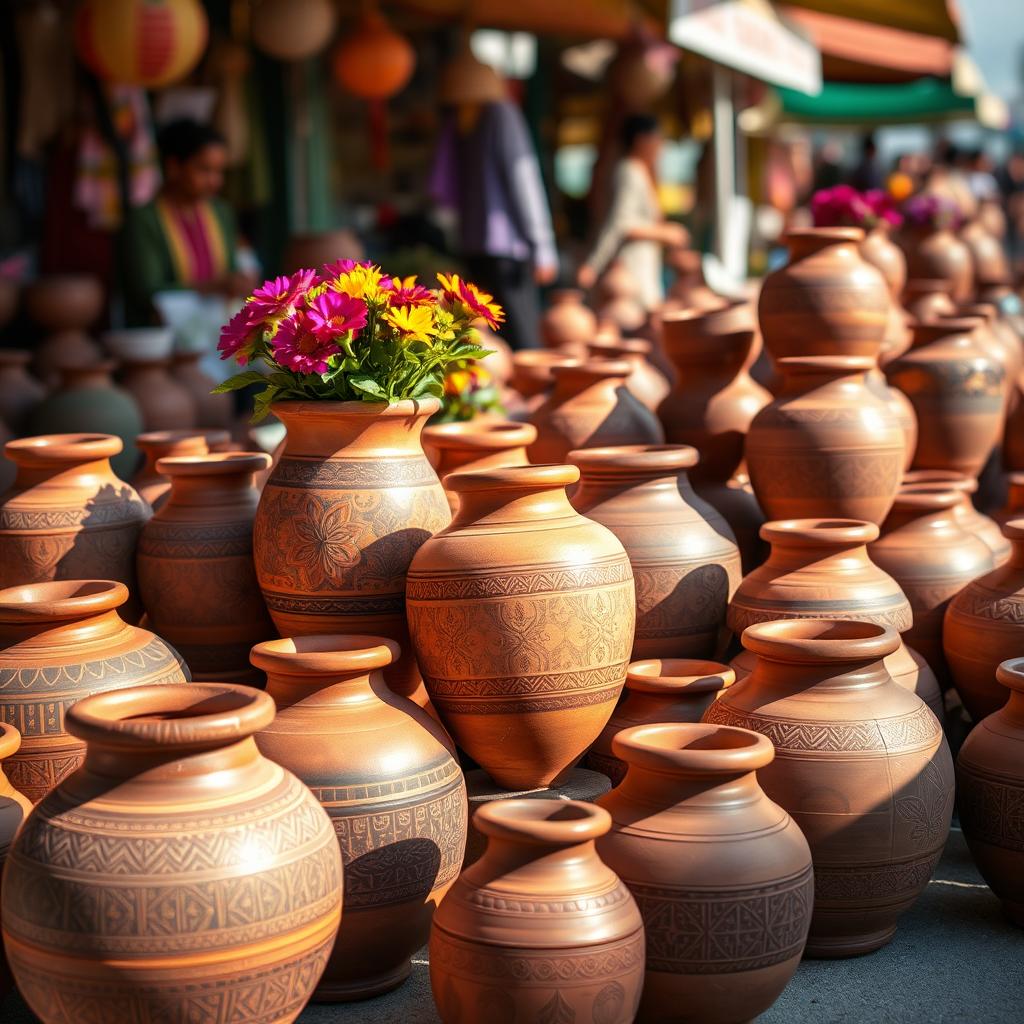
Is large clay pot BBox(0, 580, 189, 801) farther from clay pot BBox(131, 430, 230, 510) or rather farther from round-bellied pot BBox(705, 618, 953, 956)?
round-bellied pot BBox(705, 618, 953, 956)

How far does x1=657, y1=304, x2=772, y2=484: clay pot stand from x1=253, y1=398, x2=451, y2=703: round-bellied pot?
1258 mm

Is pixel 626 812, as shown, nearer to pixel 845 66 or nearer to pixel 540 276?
pixel 540 276

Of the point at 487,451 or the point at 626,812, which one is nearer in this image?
the point at 626,812

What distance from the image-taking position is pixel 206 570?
3189mm

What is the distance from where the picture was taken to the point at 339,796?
2553 mm

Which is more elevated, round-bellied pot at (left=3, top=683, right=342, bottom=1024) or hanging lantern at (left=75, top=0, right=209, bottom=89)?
hanging lantern at (left=75, top=0, right=209, bottom=89)

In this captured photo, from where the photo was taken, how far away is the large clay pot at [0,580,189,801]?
2719 mm

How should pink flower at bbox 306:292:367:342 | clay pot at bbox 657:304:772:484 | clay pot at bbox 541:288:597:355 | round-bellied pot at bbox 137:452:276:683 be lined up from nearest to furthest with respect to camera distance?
1. pink flower at bbox 306:292:367:342
2. round-bellied pot at bbox 137:452:276:683
3. clay pot at bbox 657:304:772:484
4. clay pot at bbox 541:288:597:355

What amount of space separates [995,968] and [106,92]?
21.8 feet

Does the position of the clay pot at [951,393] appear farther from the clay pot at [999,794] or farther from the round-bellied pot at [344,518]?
the round-bellied pot at [344,518]

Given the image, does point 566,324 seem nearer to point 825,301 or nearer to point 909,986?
point 825,301

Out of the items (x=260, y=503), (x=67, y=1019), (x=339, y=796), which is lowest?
(x=67, y=1019)

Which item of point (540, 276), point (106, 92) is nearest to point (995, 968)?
point (540, 276)

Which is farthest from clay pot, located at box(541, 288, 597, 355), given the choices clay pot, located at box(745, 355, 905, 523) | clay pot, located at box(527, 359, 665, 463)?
clay pot, located at box(745, 355, 905, 523)
